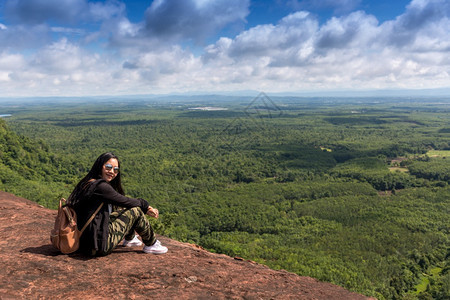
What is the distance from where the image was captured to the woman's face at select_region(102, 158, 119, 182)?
6.70 meters

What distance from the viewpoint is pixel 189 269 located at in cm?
763

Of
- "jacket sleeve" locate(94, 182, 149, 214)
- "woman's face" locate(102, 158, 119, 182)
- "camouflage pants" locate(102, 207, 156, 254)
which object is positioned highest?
"woman's face" locate(102, 158, 119, 182)

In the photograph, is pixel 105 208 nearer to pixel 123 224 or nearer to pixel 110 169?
pixel 123 224

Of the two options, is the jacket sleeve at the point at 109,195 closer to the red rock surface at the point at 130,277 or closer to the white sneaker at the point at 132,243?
the red rock surface at the point at 130,277

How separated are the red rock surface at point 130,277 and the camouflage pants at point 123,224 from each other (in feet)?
2.13

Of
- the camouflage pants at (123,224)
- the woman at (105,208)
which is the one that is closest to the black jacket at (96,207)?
the woman at (105,208)

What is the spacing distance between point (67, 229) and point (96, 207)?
750 mm

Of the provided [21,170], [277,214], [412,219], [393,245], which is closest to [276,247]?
[277,214]

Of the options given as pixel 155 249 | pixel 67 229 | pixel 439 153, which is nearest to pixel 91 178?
pixel 67 229

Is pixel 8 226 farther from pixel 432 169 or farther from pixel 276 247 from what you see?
pixel 432 169

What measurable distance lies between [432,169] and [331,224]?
229 feet

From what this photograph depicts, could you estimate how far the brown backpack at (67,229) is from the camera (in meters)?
6.20

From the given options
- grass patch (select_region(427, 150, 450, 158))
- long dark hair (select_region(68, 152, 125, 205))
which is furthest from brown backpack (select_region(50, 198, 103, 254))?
grass patch (select_region(427, 150, 450, 158))

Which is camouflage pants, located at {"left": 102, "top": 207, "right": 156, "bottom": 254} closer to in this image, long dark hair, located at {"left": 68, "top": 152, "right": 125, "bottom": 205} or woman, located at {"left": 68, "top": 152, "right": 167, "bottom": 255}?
woman, located at {"left": 68, "top": 152, "right": 167, "bottom": 255}
